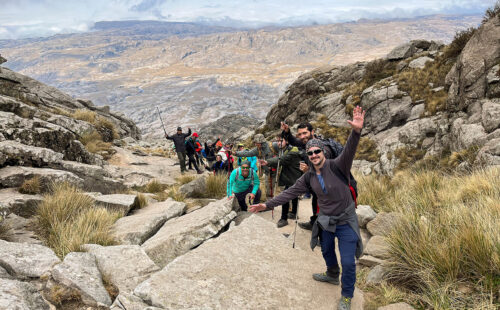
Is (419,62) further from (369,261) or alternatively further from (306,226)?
(369,261)

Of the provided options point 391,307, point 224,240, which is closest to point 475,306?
point 391,307

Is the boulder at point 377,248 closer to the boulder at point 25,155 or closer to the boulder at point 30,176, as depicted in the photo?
the boulder at point 30,176

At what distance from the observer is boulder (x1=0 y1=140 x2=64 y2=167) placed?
8242mm

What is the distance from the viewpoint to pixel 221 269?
4.03 metres

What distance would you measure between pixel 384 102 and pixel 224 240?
16.9 m

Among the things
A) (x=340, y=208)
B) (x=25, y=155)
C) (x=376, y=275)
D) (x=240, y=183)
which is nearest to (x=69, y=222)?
(x=240, y=183)

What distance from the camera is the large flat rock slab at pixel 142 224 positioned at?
19.2 ft

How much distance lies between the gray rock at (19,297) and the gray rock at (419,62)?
23.5 metres

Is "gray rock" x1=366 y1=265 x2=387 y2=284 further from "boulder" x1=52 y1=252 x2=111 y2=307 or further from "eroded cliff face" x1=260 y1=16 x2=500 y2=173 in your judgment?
"eroded cliff face" x1=260 y1=16 x2=500 y2=173

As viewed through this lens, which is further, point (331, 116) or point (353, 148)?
point (331, 116)

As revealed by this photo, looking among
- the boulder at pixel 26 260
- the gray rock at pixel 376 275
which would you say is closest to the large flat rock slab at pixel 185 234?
the boulder at pixel 26 260

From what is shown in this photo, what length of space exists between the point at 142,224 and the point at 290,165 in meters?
3.81

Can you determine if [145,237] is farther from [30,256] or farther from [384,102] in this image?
[384,102]

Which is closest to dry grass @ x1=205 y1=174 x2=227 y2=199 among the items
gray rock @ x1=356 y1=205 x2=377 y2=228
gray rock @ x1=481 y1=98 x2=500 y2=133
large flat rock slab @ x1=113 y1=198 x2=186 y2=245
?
large flat rock slab @ x1=113 y1=198 x2=186 y2=245
